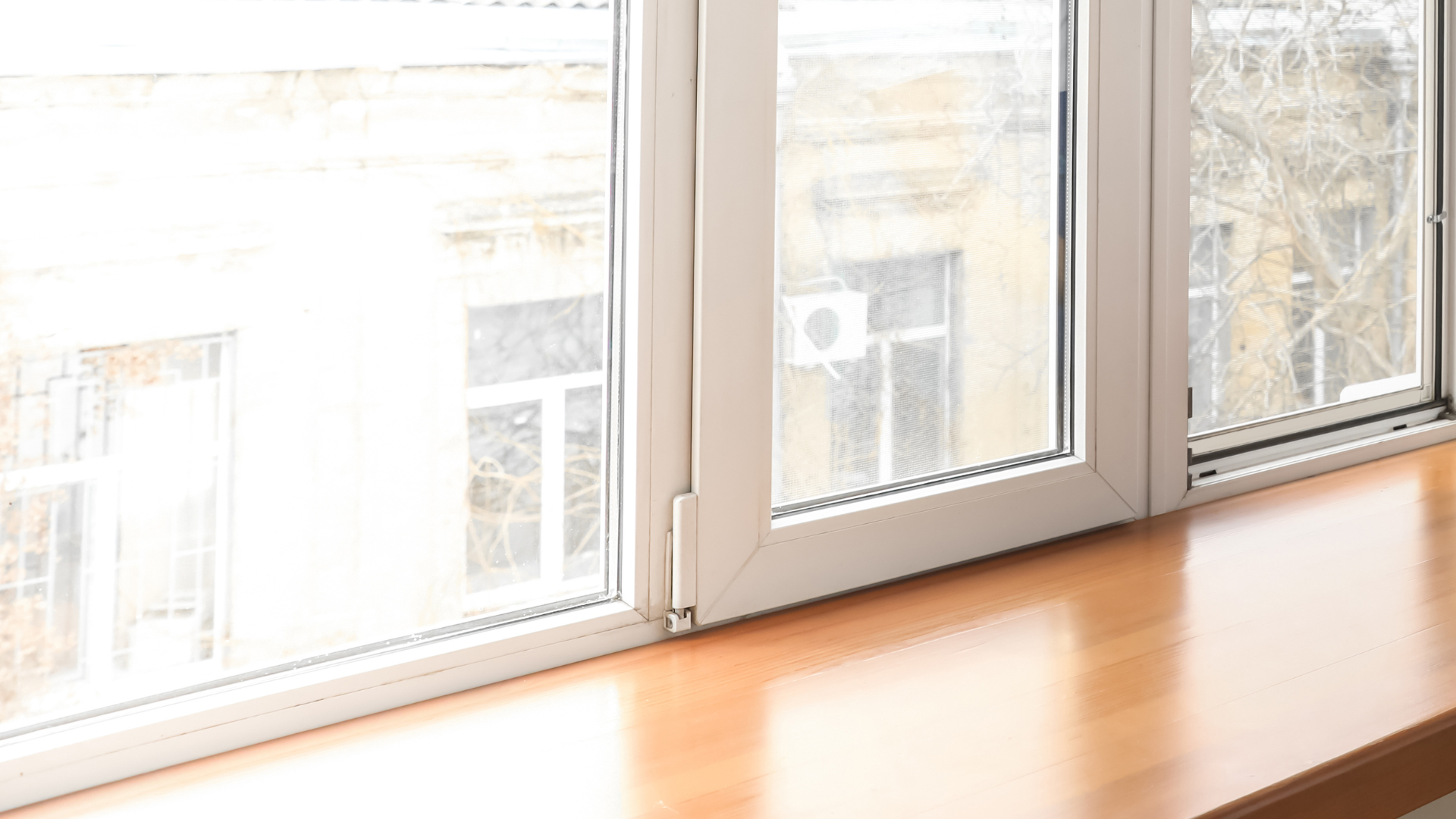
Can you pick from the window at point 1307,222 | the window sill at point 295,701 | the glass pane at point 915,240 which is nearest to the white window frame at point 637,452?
the window sill at point 295,701

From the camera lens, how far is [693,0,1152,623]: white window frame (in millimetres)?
1009

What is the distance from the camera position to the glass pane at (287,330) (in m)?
0.75

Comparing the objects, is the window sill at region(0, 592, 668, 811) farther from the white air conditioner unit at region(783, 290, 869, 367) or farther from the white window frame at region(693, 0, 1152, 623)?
the white air conditioner unit at region(783, 290, 869, 367)

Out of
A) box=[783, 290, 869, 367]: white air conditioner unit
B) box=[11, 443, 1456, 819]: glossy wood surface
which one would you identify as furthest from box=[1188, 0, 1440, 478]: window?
box=[783, 290, 869, 367]: white air conditioner unit

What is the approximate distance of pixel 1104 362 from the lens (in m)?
1.32

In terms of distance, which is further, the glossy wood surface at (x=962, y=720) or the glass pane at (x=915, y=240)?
the glass pane at (x=915, y=240)

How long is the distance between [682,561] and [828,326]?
0.91 feet

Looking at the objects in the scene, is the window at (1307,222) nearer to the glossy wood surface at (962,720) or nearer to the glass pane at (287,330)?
the glossy wood surface at (962,720)

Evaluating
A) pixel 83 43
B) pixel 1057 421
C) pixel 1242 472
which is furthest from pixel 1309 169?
pixel 83 43

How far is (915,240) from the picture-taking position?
1.18 metres


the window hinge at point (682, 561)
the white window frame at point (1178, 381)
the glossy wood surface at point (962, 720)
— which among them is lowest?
the glossy wood surface at point (962, 720)

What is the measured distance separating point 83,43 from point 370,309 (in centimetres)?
26

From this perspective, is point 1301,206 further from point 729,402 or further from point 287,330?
point 287,330

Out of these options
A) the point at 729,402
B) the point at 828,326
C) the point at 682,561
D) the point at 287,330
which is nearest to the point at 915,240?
the point at 828,326
